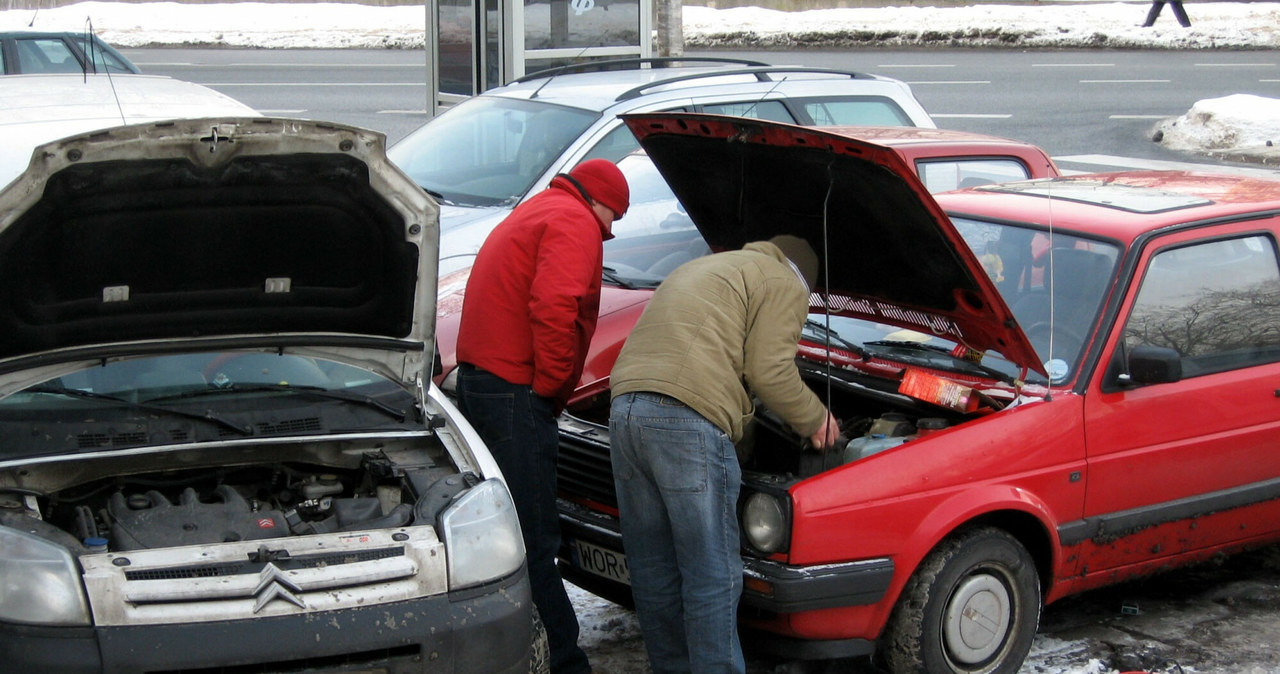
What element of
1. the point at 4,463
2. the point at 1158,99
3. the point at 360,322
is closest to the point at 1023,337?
the point at 360,322

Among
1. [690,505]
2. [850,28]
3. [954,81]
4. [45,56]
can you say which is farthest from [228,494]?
[850,28]

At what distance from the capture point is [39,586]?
10.7ft

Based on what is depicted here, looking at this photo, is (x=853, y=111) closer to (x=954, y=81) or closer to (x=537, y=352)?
(x=537, y=352)

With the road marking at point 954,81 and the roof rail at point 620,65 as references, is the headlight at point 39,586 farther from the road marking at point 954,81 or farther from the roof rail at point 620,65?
the road marking at point 954,81

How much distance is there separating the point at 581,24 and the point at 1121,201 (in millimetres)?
7125

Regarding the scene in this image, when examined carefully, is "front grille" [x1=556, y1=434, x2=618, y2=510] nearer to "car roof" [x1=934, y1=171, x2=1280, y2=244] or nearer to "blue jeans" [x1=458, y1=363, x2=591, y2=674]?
"blue jeans" [x1=458, y1=363, x2=591, y2=674]

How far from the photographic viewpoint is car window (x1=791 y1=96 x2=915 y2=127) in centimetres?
841

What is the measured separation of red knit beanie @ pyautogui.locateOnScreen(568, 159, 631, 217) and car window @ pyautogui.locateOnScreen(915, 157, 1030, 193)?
8.60ft

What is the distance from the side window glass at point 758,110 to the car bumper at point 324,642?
5067mm

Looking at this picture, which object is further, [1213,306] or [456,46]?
[456,46]

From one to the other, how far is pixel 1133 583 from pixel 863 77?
14.5 ft

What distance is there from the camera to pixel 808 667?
4.63m

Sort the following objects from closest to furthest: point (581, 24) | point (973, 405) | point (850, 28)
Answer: point (973, 405) < point (581, 24) < point (850, 28)

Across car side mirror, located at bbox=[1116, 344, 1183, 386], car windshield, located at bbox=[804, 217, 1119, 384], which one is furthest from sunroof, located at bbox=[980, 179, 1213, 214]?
car side mirror, located at bbox=[1116, 344, 1183, 386]
